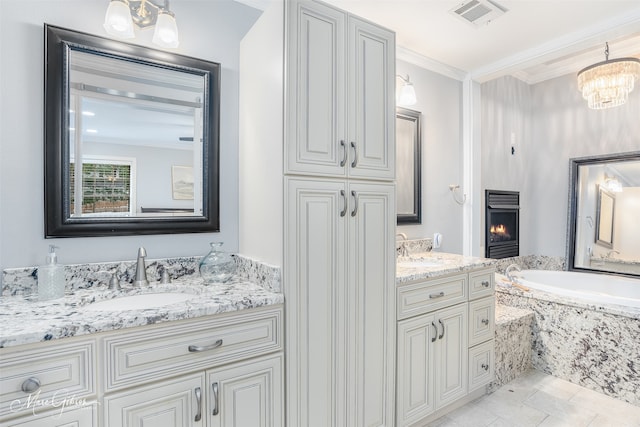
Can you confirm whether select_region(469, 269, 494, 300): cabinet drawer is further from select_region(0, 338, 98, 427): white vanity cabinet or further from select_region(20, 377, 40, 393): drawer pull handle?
A: select_region(20, 377, 40, 393): drawer pull handle

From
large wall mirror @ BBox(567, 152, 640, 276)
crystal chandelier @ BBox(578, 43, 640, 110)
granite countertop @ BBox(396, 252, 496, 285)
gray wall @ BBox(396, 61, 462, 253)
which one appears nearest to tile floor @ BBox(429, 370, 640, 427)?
granite countertop @ BBox(396, 252, 496, 285)

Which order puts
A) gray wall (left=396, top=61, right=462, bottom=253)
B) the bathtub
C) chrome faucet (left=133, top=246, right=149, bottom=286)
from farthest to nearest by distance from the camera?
1. the bathtub
2. gray wall (left=396, top=61, right=462, bottom=253)
3. chrome faucet (left=133, top=246, right=149, bottom=286)

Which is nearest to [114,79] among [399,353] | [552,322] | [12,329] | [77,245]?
[77,245]

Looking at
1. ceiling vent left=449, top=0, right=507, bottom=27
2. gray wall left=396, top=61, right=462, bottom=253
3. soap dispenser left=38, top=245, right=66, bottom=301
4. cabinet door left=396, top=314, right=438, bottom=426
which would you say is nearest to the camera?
soap dispenser left=38, top=245, right=66, bottom=301

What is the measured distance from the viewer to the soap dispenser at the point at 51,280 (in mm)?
1312

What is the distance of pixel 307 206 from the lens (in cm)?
147

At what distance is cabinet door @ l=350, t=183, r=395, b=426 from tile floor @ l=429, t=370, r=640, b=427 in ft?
1.94

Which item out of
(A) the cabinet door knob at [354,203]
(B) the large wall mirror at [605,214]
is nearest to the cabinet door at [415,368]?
(A) the cabinet door knob at [354,203]

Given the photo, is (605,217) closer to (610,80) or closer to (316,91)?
(610,80)

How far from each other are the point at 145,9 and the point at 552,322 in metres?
3.30

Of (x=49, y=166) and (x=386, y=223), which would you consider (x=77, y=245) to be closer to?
(x=49, y=166)

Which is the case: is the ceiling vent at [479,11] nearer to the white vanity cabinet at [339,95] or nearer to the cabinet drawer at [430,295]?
the white vanity cabinet at [339,95]

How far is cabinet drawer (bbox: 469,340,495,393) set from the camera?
2.14 meters

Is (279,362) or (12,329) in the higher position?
(12,329)
